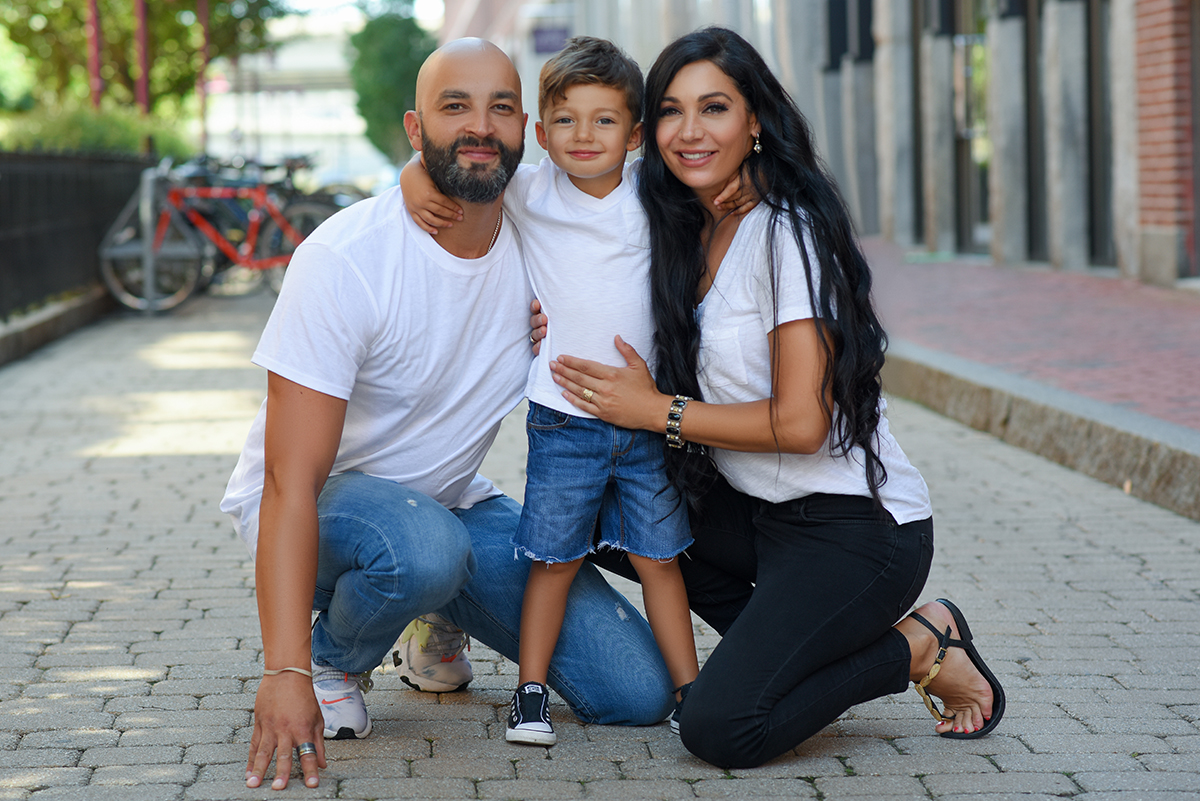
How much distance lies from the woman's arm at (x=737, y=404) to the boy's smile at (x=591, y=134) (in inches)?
16.5

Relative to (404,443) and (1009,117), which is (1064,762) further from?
(1009,117)

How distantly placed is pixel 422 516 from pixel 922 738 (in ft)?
4.19

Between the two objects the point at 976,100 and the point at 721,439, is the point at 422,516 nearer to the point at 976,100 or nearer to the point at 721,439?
the point at 721,439

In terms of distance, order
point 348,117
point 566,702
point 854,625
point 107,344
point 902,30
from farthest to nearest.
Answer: point 348,117 < point 902,30 < point 107,344 < point 566,702 < point 854,625

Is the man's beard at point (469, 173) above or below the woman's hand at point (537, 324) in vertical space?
above

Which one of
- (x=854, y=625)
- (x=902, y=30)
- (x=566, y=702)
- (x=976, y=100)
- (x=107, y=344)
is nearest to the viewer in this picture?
(x=854, y=625)

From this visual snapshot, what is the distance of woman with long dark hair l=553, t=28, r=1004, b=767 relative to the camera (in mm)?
3029

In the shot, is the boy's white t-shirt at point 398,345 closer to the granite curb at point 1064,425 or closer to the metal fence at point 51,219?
the granite curb at point 1064,425

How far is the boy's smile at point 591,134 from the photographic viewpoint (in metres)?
3.28

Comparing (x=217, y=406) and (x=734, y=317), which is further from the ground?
(x=734, y=317)

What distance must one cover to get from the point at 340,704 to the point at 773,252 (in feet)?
4.70

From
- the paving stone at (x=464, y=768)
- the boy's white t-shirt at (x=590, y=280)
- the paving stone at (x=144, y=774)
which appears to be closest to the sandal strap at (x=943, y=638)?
the boy's white t-shirt at (x=590, y=280)

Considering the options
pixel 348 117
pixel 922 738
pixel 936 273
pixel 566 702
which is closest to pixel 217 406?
pixel 566 702

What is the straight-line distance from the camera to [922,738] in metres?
3.24
